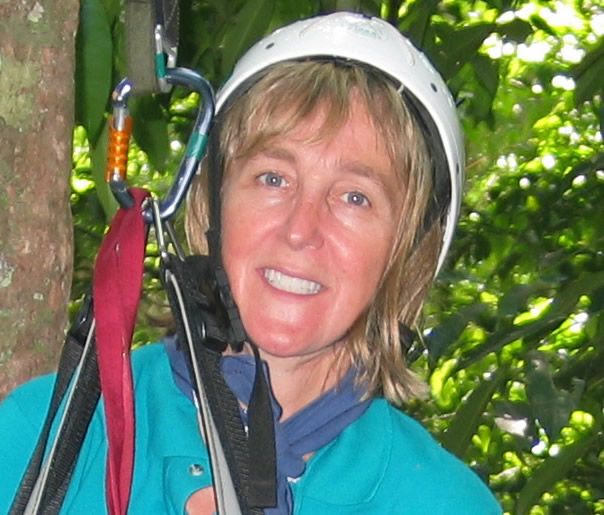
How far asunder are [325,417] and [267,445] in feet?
0.85

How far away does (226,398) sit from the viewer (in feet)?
4.26

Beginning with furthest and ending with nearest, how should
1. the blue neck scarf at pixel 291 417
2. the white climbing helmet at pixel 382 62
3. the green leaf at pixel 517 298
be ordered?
the green leaf at pixel 517 298, the white climbing helmet at pixel 382 62, the blue neck scarf at pixel 291 417

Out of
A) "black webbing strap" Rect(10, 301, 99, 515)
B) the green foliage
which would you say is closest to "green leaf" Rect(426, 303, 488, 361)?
the green foliage

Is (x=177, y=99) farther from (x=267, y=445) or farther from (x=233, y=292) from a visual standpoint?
(x=267, y=445)

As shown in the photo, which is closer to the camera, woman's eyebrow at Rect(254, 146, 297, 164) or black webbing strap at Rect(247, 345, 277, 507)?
black webbing strap at Rect(247, 345, 277, 507)

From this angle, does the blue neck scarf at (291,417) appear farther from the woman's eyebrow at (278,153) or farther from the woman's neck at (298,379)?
the woman's eyebrow at (278,153)

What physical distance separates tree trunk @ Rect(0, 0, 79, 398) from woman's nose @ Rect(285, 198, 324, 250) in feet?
0.88

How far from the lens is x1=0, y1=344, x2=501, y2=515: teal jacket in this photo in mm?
1508

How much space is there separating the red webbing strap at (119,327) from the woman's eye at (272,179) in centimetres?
39

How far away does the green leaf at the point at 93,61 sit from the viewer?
1851 mm

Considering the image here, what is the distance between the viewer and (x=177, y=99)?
10.3ft

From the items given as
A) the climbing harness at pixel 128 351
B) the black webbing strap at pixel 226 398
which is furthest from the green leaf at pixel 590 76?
the climbing harness at pixel 128 351

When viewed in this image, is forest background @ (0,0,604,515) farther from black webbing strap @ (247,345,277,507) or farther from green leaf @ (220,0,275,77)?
black webbing strap @ (247,345,277,507)

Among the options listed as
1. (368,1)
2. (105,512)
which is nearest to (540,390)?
(368,1)
